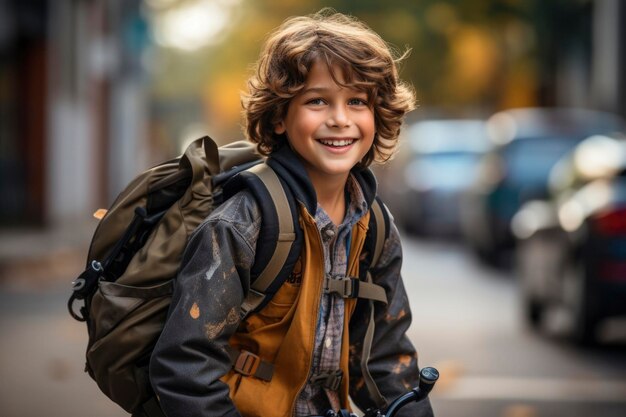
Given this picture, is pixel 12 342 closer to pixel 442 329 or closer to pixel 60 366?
pixel 60 366

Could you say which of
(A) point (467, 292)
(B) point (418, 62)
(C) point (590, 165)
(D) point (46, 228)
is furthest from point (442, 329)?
(B) point (418, 62)

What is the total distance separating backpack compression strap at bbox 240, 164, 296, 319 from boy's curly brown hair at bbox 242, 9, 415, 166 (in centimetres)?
23

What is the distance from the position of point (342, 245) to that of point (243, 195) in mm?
326

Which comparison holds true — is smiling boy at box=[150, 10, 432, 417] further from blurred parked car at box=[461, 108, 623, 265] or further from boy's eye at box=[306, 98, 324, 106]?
blurred parked car at box=[461, 108, 623, 265]

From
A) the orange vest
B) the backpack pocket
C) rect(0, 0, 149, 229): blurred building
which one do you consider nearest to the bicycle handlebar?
the orange vest

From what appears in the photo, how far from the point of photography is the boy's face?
3053mm

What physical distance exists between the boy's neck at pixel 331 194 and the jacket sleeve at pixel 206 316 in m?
0.27

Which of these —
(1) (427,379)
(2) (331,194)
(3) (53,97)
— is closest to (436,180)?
(3) (53,97)

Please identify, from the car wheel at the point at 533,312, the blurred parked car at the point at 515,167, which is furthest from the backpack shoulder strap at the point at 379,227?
the blurred parked car at the point at 515,167

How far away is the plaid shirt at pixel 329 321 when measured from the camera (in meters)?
3.12

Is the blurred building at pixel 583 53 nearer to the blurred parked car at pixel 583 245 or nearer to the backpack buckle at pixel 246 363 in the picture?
the blurred parked car at pixel 583 245

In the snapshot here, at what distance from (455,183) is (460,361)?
43.9ft

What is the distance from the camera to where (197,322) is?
9.27 feet

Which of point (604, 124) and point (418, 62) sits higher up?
point (418, 62)
